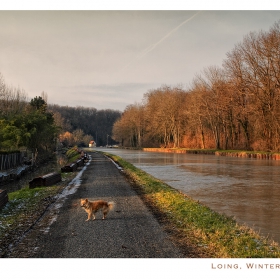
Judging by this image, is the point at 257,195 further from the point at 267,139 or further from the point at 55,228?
the point at 267,139

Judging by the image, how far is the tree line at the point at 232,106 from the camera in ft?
136

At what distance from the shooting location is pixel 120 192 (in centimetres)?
1309

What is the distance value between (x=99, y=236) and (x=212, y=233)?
2.45 meters

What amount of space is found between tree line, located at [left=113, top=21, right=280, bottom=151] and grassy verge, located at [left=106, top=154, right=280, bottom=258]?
34992 mm

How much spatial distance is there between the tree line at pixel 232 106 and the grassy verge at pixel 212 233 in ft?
115

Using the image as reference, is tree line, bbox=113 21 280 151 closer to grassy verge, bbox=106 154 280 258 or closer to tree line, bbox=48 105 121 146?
grassy verge, bbox=106 154 280 258

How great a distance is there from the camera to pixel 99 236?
6.73 m

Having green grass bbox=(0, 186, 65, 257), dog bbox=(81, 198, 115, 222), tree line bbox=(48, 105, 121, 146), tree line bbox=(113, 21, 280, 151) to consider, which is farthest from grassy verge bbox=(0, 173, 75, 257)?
tree line bbox=(48, 105, 121, 146)

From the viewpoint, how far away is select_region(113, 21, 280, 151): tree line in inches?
1631

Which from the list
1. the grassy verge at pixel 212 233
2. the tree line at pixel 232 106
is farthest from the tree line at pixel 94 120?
the grassy verge at pixel 212 233

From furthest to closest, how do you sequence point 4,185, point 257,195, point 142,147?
point 142,147 < point 4,185 < point 257,195

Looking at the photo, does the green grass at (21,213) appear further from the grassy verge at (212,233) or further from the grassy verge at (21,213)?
the grassy verge at (212,233)
